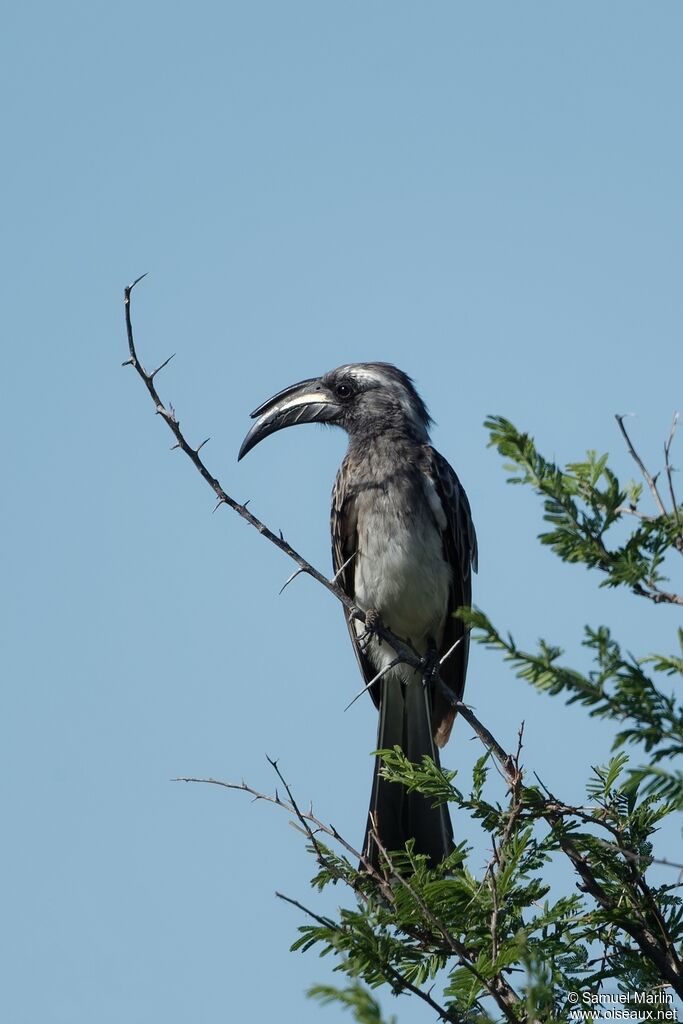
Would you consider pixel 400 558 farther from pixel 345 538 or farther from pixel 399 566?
pixel 345 538

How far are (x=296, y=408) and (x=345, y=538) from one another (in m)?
0.95

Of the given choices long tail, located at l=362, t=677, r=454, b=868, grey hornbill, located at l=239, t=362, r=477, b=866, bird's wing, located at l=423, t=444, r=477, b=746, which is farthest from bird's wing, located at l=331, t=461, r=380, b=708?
long tail, located at l=362, t=677, r=454, b=868

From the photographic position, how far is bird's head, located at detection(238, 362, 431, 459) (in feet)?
21.2

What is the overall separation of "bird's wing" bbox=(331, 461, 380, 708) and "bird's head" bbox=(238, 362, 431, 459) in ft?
1.30

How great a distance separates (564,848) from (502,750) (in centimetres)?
38

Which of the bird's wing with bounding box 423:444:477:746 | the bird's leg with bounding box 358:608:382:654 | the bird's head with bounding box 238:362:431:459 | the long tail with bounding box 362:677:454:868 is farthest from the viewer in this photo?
the bird's head with bounding box 238:362:431:459

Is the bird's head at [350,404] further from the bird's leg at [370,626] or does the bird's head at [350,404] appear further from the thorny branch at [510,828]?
the thorny branch at [510,828]

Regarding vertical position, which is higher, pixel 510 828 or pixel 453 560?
pixel 453 560

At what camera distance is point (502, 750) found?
143 inches

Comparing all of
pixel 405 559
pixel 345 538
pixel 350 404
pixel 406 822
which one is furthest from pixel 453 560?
pixel 406 822

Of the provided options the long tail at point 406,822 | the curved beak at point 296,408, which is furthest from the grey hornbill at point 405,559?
the long tail at point 406,822

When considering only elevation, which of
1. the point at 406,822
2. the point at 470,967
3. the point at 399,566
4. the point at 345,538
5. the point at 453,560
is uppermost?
the point at 345,538

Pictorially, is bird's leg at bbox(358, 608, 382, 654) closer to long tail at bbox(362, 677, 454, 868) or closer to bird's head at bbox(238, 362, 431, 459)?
long tail at bbox(362, 677, 454, 868)

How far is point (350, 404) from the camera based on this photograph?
21.7 feet
